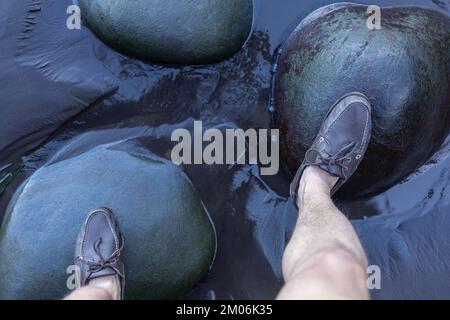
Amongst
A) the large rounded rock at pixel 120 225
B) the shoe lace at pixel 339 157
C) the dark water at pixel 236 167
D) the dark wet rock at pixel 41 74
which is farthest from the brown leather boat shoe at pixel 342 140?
the dark wet rock at pixel 41 74

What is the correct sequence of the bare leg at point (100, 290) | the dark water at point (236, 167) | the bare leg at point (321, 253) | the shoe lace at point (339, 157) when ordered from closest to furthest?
the bare leg at point (321, 253)
the bare leg at point (100, 290)
the shoe lace at point (339, 157)
the dark water at point (236, 167)

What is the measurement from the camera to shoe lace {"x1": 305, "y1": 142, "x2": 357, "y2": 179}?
2287mm

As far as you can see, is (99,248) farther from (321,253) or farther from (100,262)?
(321,253)

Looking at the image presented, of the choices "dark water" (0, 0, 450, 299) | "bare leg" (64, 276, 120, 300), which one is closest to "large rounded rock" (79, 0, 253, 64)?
"dark water" (0, 0, 450, 299)

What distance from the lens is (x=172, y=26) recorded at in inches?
91.0

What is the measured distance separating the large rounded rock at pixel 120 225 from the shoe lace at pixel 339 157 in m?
0.63

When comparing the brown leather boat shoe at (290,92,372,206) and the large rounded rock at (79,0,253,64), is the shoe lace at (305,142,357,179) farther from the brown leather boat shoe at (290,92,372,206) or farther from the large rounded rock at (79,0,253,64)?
the large rounded rock at (79,0,253,64)

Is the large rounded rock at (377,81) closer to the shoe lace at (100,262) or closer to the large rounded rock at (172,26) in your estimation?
the large rounded rock at (172,26)

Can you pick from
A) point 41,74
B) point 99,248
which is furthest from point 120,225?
point 41,74

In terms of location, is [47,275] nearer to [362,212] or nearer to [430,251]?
[362,212]

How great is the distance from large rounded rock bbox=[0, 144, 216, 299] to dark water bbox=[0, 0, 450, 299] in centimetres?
15

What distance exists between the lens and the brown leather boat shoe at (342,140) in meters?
2.24

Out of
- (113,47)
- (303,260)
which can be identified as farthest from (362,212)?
(113,47)

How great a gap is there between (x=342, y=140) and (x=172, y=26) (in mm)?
986
